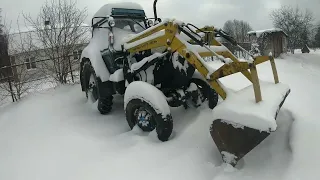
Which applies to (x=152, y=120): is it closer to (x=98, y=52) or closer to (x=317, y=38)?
(x=98, y=52)

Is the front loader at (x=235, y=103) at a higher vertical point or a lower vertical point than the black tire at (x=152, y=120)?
higher

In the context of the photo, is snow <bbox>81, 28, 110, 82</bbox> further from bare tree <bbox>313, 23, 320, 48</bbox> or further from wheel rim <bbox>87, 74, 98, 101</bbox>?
bare tree <bbox>313, 23, 320, 48</bbox>

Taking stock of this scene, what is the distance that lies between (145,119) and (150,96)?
1.57 ft

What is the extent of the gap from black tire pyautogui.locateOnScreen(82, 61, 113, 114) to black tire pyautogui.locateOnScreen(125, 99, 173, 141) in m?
1.14

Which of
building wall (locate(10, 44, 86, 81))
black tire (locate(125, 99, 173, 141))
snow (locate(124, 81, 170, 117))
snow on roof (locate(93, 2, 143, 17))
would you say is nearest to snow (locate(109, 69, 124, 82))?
snow (locate(124, 81, 170, 117))

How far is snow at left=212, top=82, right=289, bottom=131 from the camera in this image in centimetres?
325

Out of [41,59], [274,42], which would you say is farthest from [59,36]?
[274,42]

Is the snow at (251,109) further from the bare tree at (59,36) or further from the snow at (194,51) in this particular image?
the bare tree at (59,36)

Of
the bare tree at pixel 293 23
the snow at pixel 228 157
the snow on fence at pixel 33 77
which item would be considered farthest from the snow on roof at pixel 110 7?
the bare tree at pixel 293 23

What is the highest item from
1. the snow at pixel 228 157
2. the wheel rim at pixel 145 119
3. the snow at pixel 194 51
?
the snow at pixel 194 51

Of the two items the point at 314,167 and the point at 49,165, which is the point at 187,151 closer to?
the point at 314,167

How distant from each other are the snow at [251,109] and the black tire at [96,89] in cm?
278

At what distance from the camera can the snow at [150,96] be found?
4359 mm

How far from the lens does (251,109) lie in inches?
137
